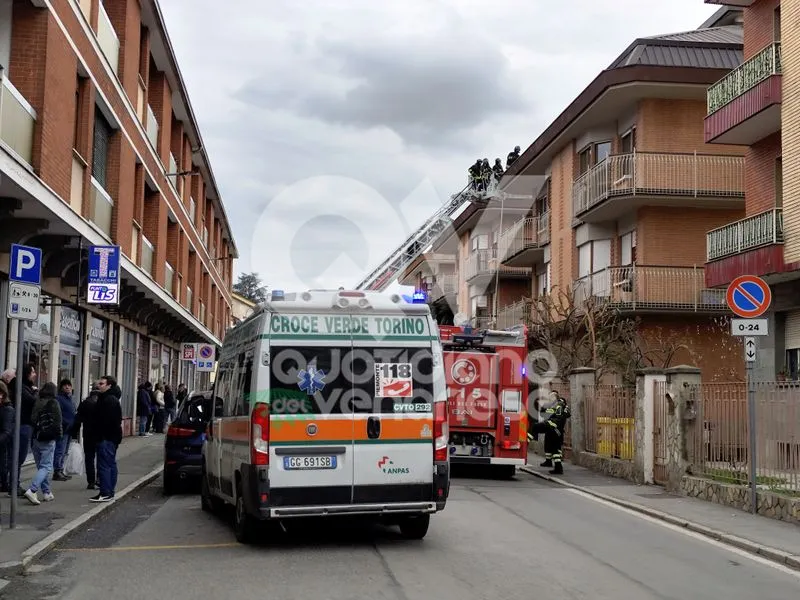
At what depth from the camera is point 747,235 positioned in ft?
72.0

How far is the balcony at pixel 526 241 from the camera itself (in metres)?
36.9

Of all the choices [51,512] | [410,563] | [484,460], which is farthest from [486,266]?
[410,563]

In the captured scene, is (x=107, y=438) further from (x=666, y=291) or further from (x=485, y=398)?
(x=666, y=291)

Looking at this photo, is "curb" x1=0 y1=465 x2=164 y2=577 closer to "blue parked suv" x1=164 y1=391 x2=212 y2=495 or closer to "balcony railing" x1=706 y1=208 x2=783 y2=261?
"blue parked suv" x1=164 y1=391 x2=212 y2=495

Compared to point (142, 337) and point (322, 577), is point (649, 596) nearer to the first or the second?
point (322, 577)

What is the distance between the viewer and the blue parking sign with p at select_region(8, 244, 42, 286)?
10.3 m

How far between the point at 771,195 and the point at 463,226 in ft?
88.7

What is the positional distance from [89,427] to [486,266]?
32405mm

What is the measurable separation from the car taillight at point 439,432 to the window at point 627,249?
2056 centimetres

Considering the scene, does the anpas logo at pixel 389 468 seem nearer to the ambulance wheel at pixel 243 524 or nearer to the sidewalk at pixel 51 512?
the ambulance wheel at pixel 243 524

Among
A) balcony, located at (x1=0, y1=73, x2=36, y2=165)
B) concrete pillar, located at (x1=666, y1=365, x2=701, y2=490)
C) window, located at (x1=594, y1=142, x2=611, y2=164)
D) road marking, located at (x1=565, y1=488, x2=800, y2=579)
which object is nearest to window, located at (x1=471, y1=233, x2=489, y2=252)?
window, located at (x1=594, y1=142, x2=611, y2=164)

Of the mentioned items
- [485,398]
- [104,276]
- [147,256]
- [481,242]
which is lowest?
[485,398]

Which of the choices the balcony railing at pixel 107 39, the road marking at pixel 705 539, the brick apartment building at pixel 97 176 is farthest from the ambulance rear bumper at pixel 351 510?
the balcony railing at pixel 107 39

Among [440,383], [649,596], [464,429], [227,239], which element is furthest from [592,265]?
[227,239]
